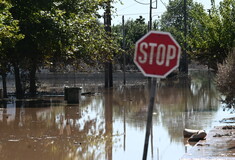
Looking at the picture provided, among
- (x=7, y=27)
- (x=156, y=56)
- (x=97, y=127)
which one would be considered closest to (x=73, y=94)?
(x=97, y=127)

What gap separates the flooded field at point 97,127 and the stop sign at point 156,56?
738cm

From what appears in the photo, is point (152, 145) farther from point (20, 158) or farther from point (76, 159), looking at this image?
point (20, 158)

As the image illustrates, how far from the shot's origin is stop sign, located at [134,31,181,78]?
310 inches

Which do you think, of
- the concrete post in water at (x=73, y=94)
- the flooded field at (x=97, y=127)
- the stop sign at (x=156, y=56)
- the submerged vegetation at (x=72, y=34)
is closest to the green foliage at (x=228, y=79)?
the flooded field at (x=97, y=127)

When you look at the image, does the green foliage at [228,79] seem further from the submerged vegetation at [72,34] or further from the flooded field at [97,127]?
the submerged vegetation at [72,34]

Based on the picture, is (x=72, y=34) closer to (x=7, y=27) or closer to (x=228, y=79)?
(x=7, y=27)

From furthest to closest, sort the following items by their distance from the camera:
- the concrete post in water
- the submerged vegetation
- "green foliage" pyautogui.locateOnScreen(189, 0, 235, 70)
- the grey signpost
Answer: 1. the concrete post in water
2. the submerged vegetation
3. "green foliage" pyautogui.locateOnScreen(189, 0, 235, 70)
4. the grey signpost

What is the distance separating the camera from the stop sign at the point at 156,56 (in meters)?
7.88

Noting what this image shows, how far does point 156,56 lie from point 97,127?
13914 millimetres

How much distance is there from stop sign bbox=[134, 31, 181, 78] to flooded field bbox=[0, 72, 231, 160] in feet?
24.2

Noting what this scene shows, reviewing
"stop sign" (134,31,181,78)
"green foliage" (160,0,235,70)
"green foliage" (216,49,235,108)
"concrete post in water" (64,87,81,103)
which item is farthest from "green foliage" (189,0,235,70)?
"stop sign" (134,31,181,78)

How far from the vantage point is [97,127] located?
852 inches

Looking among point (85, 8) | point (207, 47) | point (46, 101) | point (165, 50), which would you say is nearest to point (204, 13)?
point (207, 47)

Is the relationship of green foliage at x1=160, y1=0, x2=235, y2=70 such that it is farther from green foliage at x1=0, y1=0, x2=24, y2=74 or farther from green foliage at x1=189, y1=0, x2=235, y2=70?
green foliage at x1=0, y1=0, x2=24, y2=74
